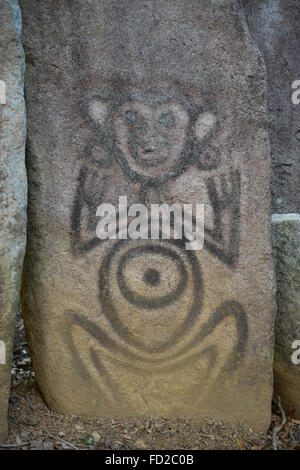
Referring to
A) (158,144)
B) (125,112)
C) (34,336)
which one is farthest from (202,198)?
(34,336)

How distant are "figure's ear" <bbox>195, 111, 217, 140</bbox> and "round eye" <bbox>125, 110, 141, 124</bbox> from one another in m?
0.22

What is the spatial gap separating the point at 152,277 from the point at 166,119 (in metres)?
0.56

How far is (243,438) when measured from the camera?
69.6 inches

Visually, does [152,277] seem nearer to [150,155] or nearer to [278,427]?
[150,155]

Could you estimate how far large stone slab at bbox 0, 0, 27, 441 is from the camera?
4.94 feet

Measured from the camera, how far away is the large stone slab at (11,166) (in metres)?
1.51

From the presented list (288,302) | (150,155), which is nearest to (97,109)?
(150,155)

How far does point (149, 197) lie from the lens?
1.74 metres

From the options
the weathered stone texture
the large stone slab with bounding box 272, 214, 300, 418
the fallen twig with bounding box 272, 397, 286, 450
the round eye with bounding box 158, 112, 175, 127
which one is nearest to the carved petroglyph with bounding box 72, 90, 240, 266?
the round eye with bounding box 158, 112, 175, 127

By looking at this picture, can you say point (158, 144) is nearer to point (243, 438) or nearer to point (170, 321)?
point (170, 321)

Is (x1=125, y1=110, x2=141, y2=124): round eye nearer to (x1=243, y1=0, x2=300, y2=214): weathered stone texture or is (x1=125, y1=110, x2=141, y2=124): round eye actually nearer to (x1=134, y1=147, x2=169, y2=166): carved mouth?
(x1=134, y1=147, x2=169, y2=166): carved mouth

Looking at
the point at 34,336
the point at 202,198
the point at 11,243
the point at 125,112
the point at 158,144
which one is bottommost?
the point at 34,336

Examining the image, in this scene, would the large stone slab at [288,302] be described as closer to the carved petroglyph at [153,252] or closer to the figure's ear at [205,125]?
the carved petroglyph at [153,252]
